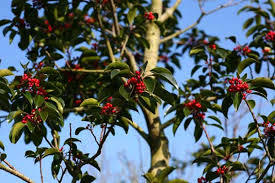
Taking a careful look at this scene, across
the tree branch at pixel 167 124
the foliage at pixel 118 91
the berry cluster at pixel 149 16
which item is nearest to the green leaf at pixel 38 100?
the foliage at pixel 118 91

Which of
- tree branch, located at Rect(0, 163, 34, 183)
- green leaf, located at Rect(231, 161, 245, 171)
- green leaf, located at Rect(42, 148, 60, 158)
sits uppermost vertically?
green leaf, located at Rect(42, 148, 60, 158)

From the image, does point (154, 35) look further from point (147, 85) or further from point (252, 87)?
point (147, 85)

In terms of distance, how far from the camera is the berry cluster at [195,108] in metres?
3.05

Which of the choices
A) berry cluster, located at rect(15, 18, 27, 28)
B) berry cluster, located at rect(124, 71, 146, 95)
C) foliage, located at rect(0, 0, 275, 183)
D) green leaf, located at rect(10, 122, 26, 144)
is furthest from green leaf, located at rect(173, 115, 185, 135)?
berry cluster, located at rect(15, 18, 27, 28)

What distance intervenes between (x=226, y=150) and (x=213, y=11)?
8.15ft

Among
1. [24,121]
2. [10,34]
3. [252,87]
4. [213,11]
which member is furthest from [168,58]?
[24,121]

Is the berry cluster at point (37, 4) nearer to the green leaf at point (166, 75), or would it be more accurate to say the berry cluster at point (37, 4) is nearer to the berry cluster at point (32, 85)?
the berry cluster at point (32, 85)

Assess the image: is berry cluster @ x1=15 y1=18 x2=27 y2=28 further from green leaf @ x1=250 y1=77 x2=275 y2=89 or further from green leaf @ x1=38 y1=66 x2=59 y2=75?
green leaf @ x1=250 y1=77 x2=275 y2=89

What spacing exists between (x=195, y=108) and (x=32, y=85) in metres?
1.39

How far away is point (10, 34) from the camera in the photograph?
367cm

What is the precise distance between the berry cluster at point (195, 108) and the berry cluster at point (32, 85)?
1240mm

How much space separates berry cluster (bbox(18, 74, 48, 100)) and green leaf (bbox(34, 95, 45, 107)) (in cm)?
7

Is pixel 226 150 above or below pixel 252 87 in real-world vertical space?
below

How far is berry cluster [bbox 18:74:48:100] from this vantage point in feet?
8.09
